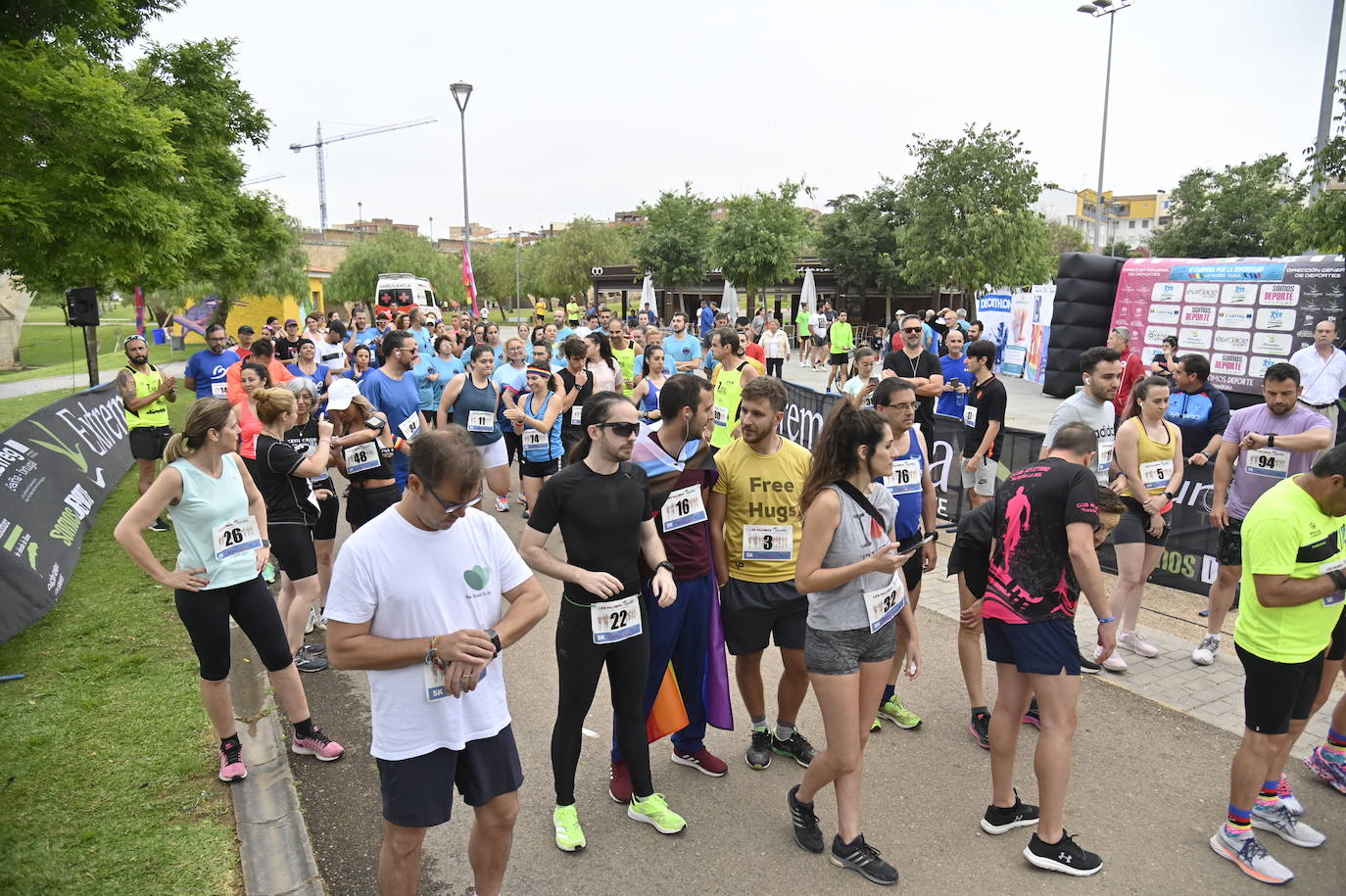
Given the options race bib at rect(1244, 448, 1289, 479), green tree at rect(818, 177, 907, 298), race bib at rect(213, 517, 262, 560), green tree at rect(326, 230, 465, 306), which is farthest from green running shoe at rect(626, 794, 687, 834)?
green tree at rect(326, 230, 465, 306)

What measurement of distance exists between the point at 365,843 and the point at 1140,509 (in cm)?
497

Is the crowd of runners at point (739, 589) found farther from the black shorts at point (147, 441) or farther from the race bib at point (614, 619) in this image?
the black shorts at point (147, 441)

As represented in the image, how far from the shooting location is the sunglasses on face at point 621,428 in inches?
135

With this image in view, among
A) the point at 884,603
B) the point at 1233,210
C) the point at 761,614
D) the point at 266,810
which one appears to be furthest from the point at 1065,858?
the point at 1233,210

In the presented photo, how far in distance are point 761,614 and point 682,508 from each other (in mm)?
690

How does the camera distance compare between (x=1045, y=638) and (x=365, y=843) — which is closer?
(x=1045, y=638)

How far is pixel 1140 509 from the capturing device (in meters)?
5.46

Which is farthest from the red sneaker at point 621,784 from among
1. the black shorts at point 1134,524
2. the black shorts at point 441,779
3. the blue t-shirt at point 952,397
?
the blue t-shirt at point 952,397

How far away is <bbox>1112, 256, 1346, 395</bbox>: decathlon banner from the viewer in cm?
1475

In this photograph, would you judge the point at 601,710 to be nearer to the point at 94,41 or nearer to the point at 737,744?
the point at 737,744

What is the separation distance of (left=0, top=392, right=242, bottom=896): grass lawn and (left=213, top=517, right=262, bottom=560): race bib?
3.92 feet

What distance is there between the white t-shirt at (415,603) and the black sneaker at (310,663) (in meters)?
3.33

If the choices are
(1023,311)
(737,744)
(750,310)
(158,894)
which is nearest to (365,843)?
(158,894)

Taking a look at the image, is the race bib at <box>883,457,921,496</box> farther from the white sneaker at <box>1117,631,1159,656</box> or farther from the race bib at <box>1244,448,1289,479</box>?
the race bib at <box>1244,448,1289,479</box>
